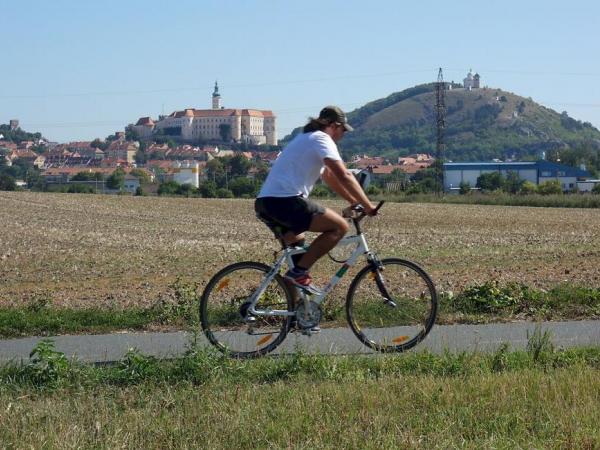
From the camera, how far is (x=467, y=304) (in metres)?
10.0

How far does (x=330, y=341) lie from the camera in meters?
8.41

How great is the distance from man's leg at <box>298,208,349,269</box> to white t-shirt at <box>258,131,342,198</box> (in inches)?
9.4

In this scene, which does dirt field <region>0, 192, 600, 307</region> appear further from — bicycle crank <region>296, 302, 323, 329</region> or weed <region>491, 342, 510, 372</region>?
weed <region>491, 342, 510, 372</region>

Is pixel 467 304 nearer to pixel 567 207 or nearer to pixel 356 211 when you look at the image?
pixel 356 211

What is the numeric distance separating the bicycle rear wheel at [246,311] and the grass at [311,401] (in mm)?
687

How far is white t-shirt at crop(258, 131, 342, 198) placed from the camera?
25.5ft

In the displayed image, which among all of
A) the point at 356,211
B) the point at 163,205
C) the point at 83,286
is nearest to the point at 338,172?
the point at 356,211

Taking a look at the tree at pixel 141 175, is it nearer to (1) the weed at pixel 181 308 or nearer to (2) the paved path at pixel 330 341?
(1) the weed at pixel 181 308

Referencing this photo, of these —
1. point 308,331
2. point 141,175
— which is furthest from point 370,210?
point 141,175

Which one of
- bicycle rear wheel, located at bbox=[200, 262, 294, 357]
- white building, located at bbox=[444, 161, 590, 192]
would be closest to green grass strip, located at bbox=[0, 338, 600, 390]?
bicycle rear wheel, located at bbox=[200, 262, 294, 357]

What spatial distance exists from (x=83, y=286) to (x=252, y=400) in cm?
838

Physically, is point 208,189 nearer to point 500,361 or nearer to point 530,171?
point 530,171

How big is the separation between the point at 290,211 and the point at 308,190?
255 millimetres

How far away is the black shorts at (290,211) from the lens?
307 inches
